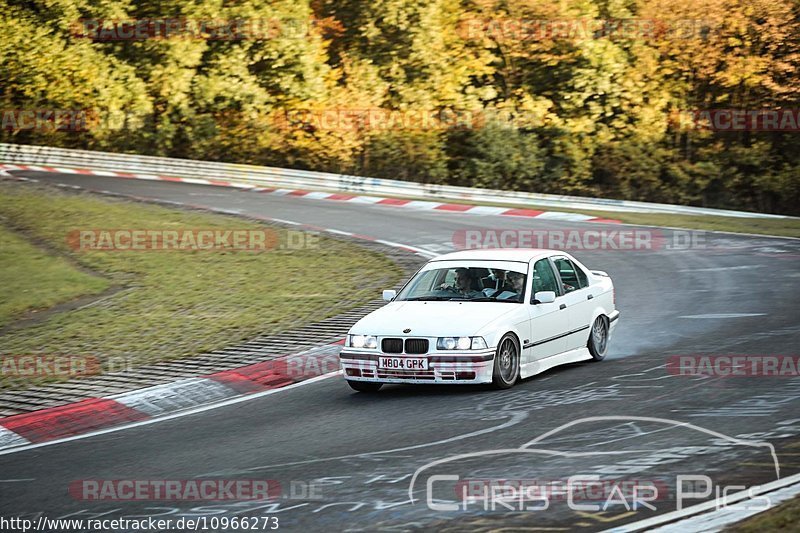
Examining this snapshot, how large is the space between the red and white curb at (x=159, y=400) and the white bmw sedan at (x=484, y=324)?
1382 mm

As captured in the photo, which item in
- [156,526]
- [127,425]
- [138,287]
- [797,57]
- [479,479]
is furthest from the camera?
[797,57]

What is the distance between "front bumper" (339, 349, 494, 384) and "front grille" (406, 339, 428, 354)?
0.05 metres

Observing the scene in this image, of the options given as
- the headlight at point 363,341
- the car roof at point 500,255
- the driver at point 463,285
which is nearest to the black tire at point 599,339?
the car roof at point 500,255

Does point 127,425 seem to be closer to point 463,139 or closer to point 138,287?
point 138,287

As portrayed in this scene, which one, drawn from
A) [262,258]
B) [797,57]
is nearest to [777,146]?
[797,57]

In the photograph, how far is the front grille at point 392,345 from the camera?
34.9 ft

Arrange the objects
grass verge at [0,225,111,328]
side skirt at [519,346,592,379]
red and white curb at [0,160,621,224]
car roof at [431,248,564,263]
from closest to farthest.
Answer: side skirt at [519,346,592,379] → car roof at [431,248,564,263] → grass verge at [0,225,111,328] → red and white curb at [0,160,621,224]

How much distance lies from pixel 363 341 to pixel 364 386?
20.0 inches

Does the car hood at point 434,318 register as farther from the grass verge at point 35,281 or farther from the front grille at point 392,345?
the grass verge at point 35,281

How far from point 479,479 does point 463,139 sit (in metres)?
40.9

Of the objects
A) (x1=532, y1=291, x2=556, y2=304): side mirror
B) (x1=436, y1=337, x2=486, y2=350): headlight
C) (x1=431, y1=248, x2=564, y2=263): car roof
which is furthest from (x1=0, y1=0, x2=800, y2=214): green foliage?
(x1=436, y1=337, x2=486, y2=350): headlight

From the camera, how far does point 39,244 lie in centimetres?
2194

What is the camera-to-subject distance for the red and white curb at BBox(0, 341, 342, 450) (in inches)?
401

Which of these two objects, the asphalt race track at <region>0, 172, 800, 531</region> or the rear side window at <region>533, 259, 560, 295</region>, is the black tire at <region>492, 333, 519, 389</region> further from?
the rear side window at <region>533, 259, 560, 295</region>
